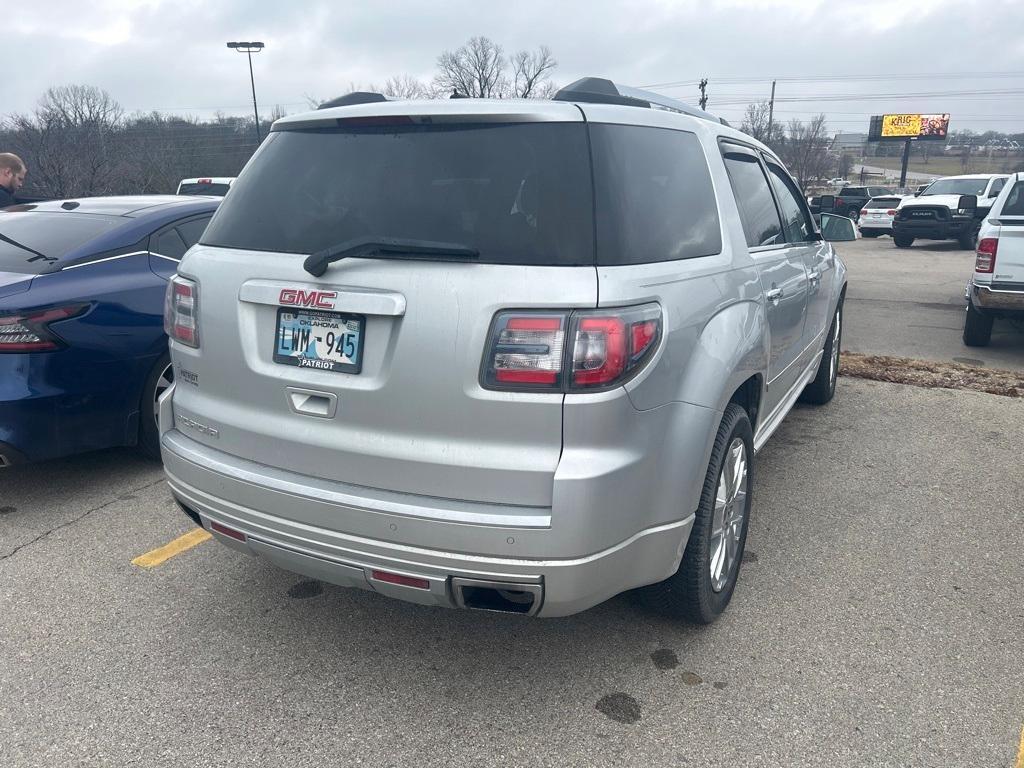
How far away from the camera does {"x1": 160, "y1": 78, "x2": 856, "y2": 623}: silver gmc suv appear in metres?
2.17

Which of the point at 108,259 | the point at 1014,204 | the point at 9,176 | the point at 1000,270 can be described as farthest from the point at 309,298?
the point at 1014,204

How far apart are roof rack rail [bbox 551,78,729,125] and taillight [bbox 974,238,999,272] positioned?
4.88 m

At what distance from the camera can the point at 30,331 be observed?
383cm

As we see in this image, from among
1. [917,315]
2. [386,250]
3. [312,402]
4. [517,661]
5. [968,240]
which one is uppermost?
[386,250]

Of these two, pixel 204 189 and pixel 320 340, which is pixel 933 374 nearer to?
pixel 320 340

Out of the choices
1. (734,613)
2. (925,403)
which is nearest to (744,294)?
(734,613)

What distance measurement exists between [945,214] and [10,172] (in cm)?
1990

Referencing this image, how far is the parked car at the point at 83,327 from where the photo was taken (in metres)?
3.82

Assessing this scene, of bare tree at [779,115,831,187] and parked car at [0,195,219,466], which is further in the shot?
bare tree at [779,115,831,187]

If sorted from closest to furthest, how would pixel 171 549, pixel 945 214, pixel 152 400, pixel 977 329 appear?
pixel 171 549, pixel 152 400, pixel 977 329, pixel 945 214

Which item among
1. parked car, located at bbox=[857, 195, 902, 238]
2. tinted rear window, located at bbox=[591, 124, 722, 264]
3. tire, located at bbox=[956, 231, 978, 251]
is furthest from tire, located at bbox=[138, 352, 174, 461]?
parked car, located at bbox=[857, 195, 902, 238]

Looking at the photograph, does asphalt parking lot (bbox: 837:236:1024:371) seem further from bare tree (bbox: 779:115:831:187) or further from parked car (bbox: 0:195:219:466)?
bare tree (bbox: 779:115:831:187)

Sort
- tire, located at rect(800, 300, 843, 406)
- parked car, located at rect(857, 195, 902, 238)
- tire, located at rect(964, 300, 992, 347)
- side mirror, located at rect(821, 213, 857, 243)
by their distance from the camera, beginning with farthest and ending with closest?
parked car, located at rect(857, 195, 902, 238) < tire, located at rect(964, 300, 992, 347) < tire, located at rect(800, 300, 843, 406) < side mirror, located at rect(821, 213, 857, 243)

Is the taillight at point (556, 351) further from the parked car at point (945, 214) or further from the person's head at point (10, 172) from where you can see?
the parked car at point (945, 214)
